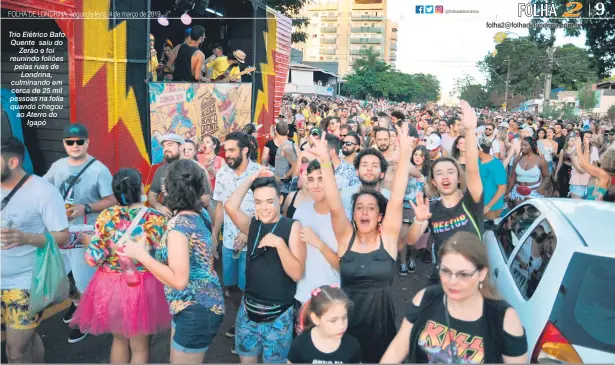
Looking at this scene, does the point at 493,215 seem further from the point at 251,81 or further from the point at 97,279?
the point at 251,81

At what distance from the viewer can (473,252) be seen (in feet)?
7.49

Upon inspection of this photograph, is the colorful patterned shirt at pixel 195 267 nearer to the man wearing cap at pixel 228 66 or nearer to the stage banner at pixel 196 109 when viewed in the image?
the stage banner at pixel 196 109

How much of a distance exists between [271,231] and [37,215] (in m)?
1.61

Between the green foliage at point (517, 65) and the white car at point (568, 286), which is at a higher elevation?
the green foliage at point (517, 65)

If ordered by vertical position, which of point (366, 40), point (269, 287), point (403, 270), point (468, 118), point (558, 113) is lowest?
point (403, 270)

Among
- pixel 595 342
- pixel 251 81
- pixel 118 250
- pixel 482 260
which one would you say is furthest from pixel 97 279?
pixel 251 81

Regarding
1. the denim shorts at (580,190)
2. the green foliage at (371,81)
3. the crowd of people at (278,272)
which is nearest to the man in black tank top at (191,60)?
the crowd of people at (278,272)

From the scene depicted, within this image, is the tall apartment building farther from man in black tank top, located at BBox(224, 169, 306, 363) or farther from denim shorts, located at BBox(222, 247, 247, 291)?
man in black tank top, located at BBox(224, 169, 306, 363)

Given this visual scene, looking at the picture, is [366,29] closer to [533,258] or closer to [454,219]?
[454,219]

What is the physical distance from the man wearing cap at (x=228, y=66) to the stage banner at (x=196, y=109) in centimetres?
29

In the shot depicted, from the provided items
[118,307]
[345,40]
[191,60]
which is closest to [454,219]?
[118,307]

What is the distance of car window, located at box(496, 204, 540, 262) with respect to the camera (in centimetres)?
399

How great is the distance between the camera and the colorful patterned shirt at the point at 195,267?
2.81 metres

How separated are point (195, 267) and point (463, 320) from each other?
1.53 meters
